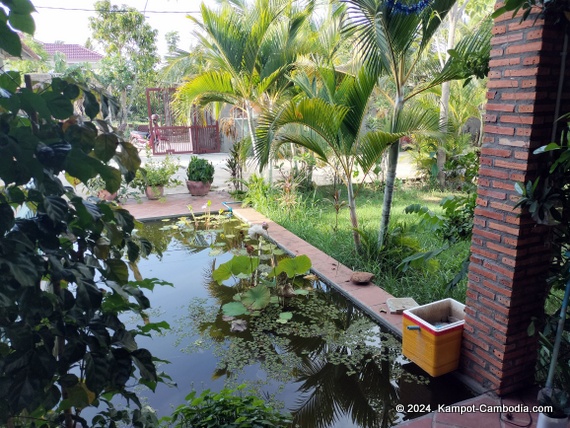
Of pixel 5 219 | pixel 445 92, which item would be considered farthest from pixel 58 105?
pixel 445 92

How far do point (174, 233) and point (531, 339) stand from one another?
489cm

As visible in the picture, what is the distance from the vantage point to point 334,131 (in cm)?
444

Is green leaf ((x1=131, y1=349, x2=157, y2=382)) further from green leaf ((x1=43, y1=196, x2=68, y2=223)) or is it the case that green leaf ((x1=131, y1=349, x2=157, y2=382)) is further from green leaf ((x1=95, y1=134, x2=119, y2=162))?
green leaf ((x1=95, y1=134, x2=119, y2=162))

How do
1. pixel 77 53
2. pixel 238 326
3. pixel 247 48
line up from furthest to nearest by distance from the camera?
pixel 77 53
pixel 247 48
pixel 238 326

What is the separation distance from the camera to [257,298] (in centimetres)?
386

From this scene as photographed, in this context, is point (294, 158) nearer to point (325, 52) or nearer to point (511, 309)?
point (325, 52)

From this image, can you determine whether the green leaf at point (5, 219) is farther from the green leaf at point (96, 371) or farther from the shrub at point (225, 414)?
the shrub at point (225, 414)

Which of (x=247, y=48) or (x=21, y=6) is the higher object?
(x=247, y=48)

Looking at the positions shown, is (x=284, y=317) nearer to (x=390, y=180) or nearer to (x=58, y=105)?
(x=390, y=180)

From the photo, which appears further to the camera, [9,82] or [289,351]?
[289,351]

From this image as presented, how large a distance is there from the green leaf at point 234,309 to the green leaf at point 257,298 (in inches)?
2.6

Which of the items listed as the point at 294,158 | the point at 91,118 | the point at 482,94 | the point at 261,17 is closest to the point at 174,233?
the point at 294,158

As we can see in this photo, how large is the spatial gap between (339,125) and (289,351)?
230cm

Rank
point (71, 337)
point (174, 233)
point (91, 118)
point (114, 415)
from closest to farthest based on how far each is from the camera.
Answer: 1. point (71, 337)
2. point (91, 118)
3. point (114, 415)
4. point (174, 233)
